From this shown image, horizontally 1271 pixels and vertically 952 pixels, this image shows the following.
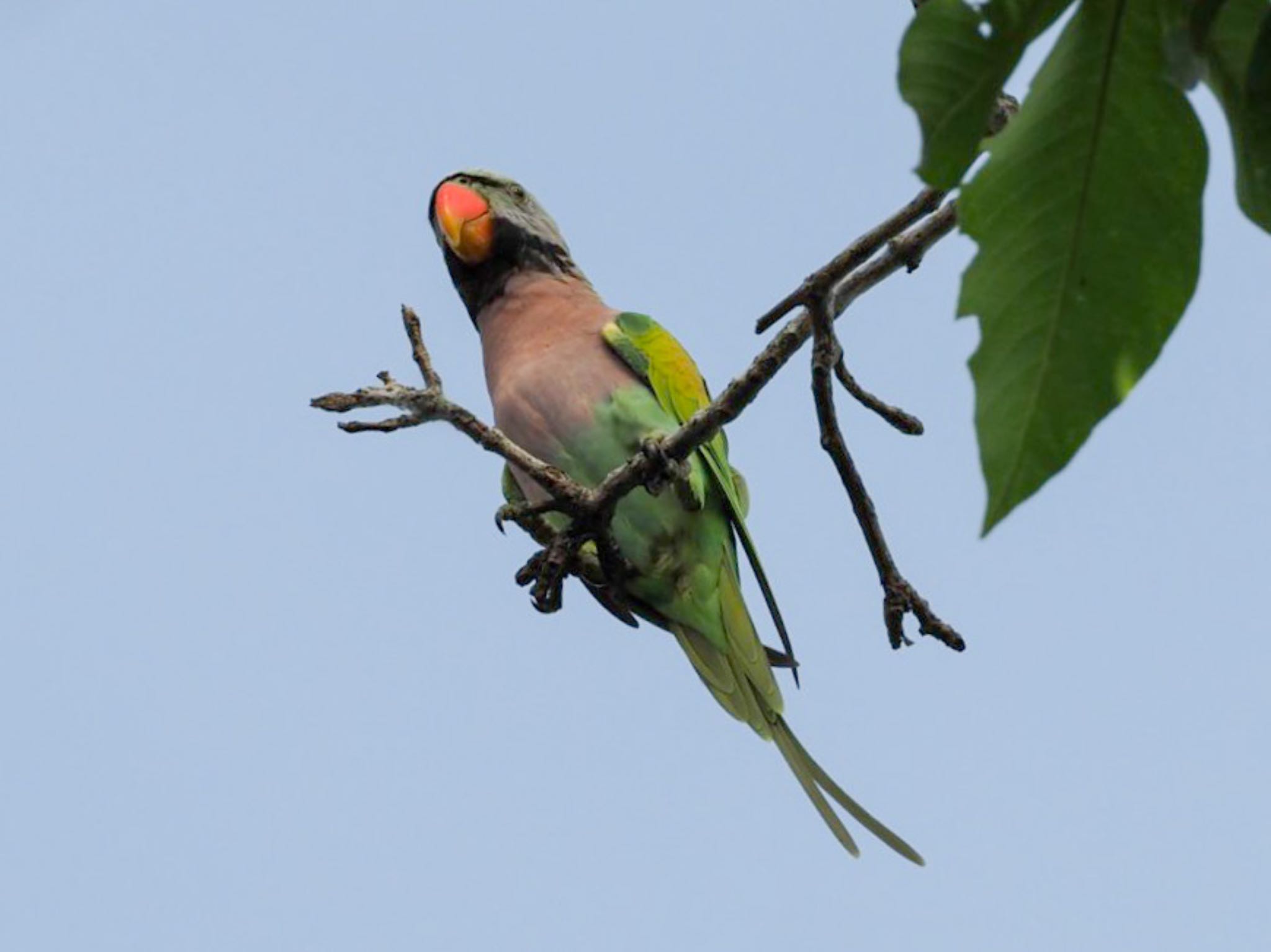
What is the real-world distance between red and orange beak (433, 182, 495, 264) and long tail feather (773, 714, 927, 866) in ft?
5.97

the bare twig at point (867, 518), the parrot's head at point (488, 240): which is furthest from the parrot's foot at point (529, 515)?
the parrot's head at point (488, 240)

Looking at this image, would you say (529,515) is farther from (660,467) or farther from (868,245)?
(868,245)

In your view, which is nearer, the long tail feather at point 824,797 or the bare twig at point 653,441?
the bare twig at point 653,441

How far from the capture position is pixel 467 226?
17.6 feet

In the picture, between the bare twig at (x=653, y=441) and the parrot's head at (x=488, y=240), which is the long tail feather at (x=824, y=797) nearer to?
the bare twig at (x=653, y=441)

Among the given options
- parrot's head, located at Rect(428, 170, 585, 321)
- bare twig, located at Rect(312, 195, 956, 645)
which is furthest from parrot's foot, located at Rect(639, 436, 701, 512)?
parrot's head, located at Rect(428, 170, 585, 321)

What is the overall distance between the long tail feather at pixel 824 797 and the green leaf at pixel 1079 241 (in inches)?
107

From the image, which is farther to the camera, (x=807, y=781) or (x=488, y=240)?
(x=488, y=240)

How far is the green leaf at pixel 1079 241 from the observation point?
113 centimetres

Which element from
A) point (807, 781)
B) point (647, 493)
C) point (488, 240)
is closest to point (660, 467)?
point (647, 493)

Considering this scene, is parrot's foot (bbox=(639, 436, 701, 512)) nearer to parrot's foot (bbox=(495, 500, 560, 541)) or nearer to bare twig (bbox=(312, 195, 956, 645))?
bare twig (bbox=(312, 195, 956, 645))

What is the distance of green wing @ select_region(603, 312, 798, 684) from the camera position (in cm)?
460

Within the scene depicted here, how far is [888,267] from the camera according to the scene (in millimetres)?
3061

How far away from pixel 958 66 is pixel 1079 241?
0.15 metres
